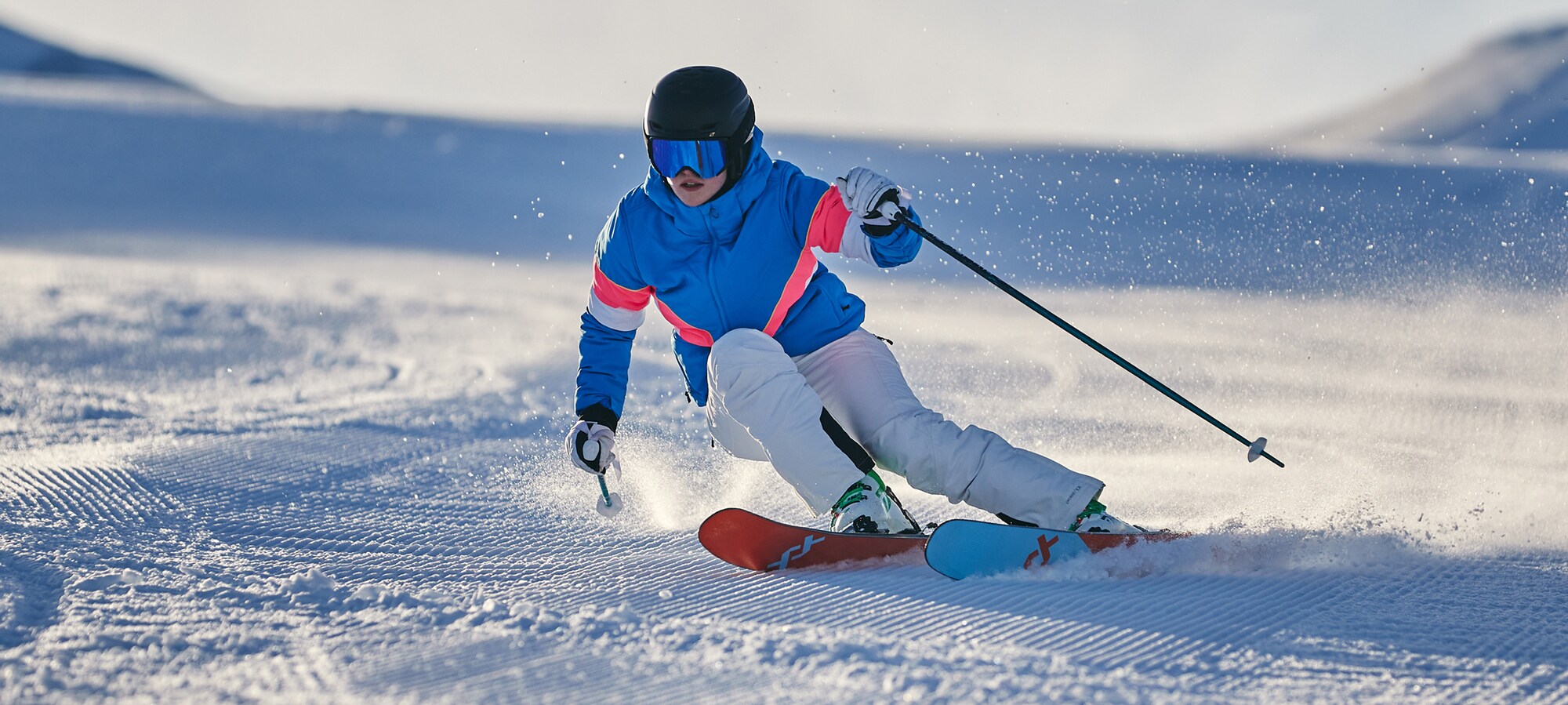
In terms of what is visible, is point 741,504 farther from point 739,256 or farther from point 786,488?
point 739,256

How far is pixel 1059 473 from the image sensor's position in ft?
9.29

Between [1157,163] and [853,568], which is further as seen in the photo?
[1157,163]

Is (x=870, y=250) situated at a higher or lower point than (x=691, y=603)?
higher

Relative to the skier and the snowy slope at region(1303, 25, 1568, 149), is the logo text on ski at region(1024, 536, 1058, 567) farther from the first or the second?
the snowy slope at region(1303, 25, 1568, 149)

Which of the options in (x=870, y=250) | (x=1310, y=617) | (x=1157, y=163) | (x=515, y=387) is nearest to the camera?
(x=1310, y=617)

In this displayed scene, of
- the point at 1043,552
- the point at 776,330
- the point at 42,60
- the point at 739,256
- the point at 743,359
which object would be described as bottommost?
the point at 1043,552

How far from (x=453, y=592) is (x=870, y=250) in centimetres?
118

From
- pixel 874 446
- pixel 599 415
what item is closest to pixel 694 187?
pixel 599 415

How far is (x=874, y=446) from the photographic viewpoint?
3006 millimetres

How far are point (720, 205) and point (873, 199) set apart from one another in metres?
0.36

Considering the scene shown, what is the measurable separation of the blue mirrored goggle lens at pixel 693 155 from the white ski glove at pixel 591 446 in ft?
2.13

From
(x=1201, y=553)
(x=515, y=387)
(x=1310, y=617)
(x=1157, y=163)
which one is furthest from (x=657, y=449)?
(x=1157, y=163)

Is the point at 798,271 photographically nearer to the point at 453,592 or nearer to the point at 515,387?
the point at 453,592

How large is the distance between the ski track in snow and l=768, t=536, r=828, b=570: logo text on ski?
0.09m
